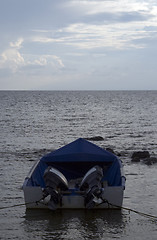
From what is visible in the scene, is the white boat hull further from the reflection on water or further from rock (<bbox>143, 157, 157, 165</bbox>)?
rock (<bbox>143, 157, 157, 165</bbox>)

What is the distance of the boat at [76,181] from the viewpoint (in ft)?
38.6

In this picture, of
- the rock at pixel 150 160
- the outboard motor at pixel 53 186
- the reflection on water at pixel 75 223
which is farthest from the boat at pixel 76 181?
the rock at pixel 150 160

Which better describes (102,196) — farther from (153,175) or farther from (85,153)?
(153,175)

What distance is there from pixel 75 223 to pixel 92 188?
3.50 feet

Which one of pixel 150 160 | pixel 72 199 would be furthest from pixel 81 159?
pixel 150 160

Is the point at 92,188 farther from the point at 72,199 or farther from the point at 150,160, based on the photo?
the point at 150,160

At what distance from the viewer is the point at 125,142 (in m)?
28.0

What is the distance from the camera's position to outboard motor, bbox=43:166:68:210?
11656mm

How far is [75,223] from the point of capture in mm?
11477

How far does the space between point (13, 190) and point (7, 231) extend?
4078 mm

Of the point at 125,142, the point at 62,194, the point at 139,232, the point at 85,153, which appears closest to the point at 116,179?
the point at 85,153

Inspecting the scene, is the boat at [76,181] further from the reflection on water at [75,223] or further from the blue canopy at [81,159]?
the reflection on water at [75,223]

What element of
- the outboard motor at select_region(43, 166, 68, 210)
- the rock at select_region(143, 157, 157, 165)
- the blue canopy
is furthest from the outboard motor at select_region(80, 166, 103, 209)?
the rock at select_region(143, 157, 157, 165)

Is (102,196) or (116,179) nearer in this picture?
(102,196)
